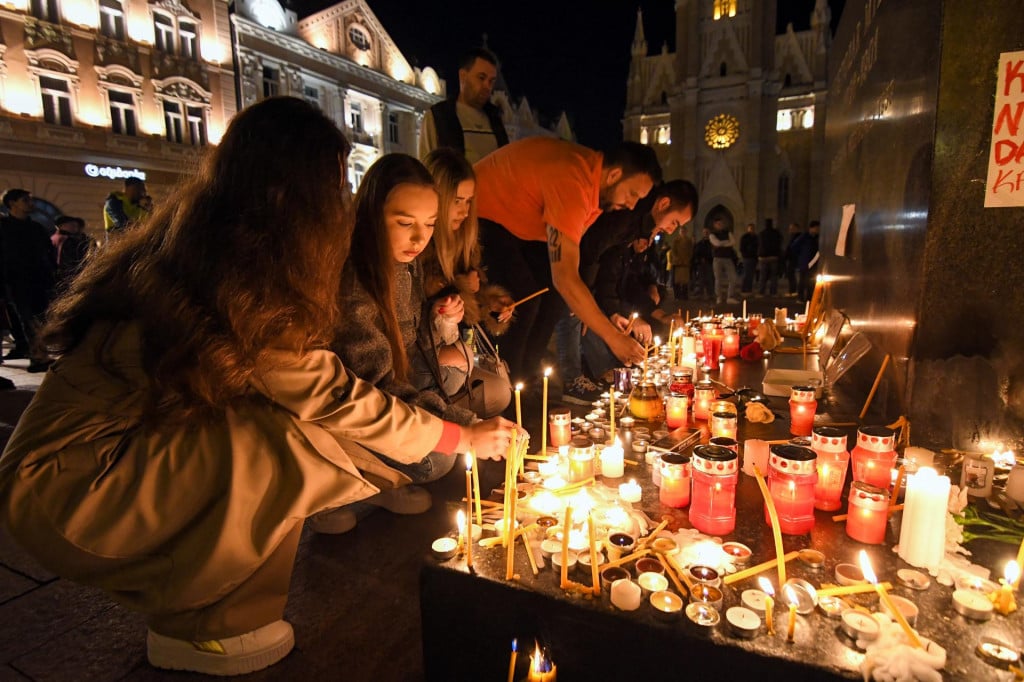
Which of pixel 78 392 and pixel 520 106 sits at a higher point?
pixel 520 106

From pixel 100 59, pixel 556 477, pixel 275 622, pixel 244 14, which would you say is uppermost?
pixel 244 14

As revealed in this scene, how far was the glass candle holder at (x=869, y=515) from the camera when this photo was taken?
1.43m

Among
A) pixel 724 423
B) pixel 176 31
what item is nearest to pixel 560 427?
pixel 724 423

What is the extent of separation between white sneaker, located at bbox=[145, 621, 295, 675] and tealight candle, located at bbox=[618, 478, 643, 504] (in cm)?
110

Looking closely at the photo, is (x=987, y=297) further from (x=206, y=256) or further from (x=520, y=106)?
(x=520, y=106)

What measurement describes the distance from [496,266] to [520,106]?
34014 millimetres

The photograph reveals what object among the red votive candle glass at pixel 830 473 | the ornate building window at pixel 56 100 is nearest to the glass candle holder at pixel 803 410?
the red votive candle glass at pixel 830 473

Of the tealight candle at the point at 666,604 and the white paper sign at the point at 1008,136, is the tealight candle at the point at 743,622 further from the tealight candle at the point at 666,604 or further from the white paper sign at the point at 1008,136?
the white paper sign at the point at 1008,136

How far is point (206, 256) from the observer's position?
56.0 inches

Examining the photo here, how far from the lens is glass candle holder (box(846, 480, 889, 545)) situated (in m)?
1.43

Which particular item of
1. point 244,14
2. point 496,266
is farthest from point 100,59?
point 496,266

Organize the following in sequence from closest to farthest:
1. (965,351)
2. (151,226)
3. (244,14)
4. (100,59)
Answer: (151,226) < (965,351) < (100,59) < (244,14)

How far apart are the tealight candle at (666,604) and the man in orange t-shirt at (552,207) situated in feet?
6.43

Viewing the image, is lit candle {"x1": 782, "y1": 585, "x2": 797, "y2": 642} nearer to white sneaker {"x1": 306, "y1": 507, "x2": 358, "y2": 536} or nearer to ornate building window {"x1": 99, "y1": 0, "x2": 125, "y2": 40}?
white sneaker {"x1": 306, "y1": 507, "x2": 358, "y2": 536}
